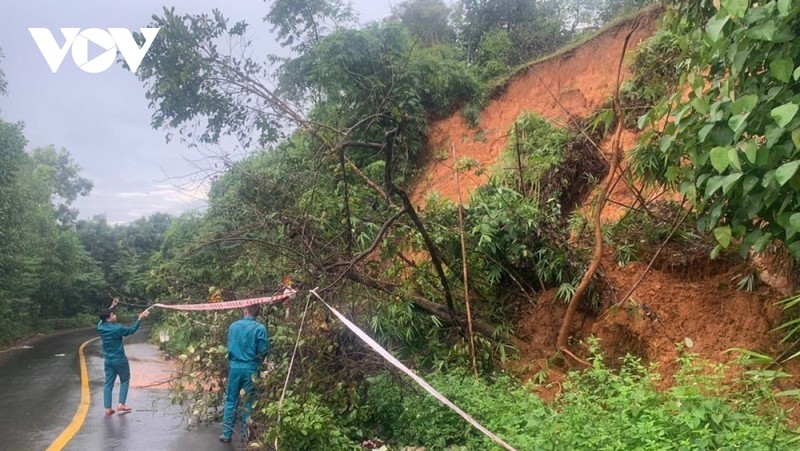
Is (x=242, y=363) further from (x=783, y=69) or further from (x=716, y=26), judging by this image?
(x=783, y=69)

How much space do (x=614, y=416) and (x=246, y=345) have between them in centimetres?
380

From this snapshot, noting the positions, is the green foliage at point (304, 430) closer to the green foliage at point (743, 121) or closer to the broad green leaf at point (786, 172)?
the green foliage at point (743, 121)

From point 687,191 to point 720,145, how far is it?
62 cm

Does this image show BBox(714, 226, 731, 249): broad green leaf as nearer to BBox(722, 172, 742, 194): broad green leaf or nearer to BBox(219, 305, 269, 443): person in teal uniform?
BBox(722, 172, 742, 194): broad green leaf

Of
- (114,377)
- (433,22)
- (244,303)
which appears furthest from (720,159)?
(433,22)

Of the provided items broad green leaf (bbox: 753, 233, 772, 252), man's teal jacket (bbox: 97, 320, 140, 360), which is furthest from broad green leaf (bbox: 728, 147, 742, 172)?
man's teal jacket (bbox: 97, 320, 140, 360)

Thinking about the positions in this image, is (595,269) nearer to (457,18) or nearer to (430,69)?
(430,69)

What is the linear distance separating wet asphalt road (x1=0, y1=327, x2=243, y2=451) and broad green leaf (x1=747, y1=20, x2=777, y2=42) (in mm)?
5724

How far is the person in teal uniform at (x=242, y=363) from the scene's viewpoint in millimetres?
6039

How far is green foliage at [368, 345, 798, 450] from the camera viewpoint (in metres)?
3.59

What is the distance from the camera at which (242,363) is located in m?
6.07

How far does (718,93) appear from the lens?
13.5ft

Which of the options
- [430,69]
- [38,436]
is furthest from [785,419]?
[430,69]

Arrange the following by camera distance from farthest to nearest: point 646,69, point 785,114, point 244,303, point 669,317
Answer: point 646,69 < point 244,303 < point 669,317 < point 785,114
